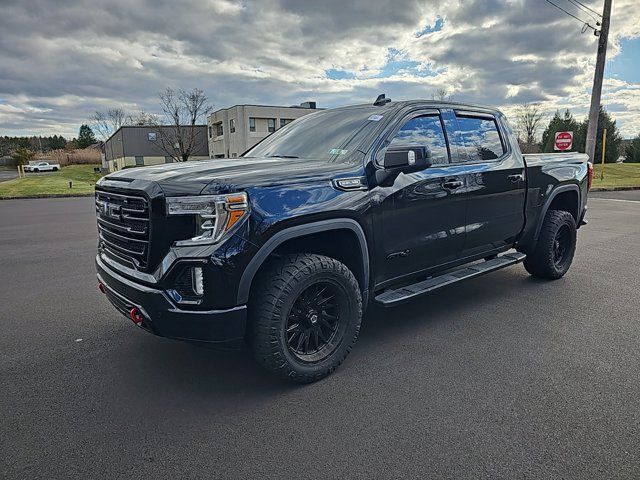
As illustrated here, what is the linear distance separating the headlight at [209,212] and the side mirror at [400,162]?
4.03 ft

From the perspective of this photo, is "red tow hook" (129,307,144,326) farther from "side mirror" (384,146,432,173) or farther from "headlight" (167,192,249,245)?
"side mirror" (384,146,432,173)

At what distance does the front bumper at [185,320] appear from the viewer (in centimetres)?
270

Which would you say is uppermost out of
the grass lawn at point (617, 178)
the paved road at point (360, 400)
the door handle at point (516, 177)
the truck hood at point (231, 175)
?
the truck hood at point (231, 175)

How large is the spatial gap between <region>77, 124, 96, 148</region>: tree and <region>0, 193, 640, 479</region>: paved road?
11851cm

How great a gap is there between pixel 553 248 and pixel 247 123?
149ft

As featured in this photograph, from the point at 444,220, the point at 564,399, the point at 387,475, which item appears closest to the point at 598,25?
the point at 444,220

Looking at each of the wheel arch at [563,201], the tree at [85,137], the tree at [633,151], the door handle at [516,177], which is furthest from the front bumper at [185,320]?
the tree at [85,137]

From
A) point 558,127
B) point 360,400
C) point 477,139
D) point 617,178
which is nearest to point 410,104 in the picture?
point 477,139

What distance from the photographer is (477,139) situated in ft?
14.7

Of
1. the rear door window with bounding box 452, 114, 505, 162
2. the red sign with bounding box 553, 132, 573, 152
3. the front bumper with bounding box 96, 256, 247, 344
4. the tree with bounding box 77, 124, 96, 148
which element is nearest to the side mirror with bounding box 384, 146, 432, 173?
the rear door window with bounding box 452, 114, 505, 162

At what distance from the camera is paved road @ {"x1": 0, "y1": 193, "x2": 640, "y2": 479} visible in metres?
2.32

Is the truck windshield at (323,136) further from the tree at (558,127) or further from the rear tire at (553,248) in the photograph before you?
the tree at (558,127)

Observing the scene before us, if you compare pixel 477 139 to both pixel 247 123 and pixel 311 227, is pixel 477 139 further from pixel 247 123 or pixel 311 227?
pixel 247 123

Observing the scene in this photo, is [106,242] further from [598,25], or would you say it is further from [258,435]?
[598,25]
